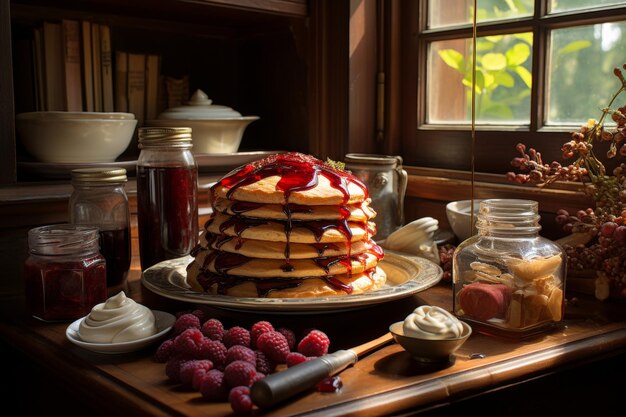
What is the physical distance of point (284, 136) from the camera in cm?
213

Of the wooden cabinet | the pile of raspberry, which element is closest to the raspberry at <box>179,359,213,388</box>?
the pile of raspberry

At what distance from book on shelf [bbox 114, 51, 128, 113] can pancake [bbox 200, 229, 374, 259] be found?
2.62 feet

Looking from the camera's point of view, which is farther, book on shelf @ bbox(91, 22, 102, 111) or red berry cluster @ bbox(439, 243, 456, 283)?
book on shelf @ bbox(91, 22, 102, 111)

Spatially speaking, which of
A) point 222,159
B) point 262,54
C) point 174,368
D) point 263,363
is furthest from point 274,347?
point 262,54

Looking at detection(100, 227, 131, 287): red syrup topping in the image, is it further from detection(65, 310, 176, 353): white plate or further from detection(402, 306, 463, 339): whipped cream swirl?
detection(402, 306, 463, 339): whipped cream swirl

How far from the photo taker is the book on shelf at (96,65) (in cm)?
172

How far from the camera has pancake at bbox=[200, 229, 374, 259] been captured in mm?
1142

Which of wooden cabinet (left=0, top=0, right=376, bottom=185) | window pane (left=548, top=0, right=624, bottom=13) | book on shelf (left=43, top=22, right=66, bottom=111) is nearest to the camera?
window pane (left=548, top=0, right=624, bottom=13)

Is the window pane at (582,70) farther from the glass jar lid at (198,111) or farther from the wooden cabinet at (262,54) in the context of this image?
the glass jar lid at (198,111)

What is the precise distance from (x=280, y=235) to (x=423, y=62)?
3.19 feet

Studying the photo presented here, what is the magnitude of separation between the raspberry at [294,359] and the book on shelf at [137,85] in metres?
1.15

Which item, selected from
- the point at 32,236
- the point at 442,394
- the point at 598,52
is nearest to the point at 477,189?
the point at 598,52

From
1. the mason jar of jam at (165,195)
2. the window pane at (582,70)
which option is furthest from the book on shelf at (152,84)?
the window pane at (582,70)

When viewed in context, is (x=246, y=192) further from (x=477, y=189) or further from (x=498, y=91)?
(x=498, y=91)
